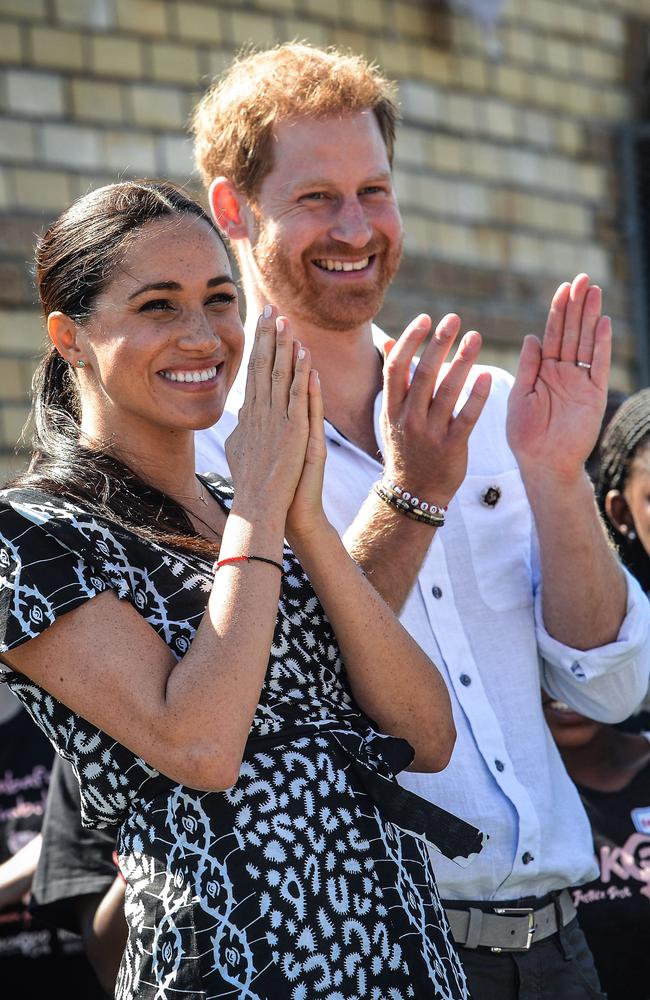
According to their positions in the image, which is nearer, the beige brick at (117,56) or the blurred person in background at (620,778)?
the blurred person in background at (620,778)

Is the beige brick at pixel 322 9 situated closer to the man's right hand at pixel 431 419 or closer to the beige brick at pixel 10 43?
the beige brick at pixel 10 43

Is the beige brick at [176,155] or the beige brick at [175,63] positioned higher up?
the beige brick at [175,63]

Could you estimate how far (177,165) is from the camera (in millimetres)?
6406

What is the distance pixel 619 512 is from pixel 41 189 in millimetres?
3244

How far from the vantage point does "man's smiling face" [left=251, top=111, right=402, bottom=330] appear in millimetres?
3062

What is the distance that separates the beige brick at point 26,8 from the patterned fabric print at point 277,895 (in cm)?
464

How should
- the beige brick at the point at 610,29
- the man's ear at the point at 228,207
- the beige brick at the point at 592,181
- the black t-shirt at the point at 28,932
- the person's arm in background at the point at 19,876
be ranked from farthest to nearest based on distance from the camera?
the beige brick at the point at 610,29, the beige brick at the point at 592,181, the black t-shirt at the point at 28,932, the person's arm in background at the point at 19,876, the man's ear at the point at 228,207

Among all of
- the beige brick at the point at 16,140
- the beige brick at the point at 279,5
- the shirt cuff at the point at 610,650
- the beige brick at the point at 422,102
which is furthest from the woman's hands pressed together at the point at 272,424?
the beige brick at the point at 422,102

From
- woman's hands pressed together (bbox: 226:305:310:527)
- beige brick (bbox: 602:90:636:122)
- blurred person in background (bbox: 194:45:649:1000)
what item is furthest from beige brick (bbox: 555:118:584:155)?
woman's hands pressed together (bbox: 226:305:310:527)

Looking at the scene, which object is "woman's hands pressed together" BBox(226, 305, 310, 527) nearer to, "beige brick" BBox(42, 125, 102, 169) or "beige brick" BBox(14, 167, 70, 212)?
"beige brick" BBox(14, 167, 70, 212)

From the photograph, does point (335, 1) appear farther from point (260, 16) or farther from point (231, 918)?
point (231, 918)

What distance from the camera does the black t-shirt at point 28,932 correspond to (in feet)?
11.4

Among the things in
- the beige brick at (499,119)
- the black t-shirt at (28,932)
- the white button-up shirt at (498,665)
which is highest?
the beige brick at (499,119)

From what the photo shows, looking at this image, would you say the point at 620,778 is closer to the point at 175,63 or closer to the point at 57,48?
the point at 57,48
